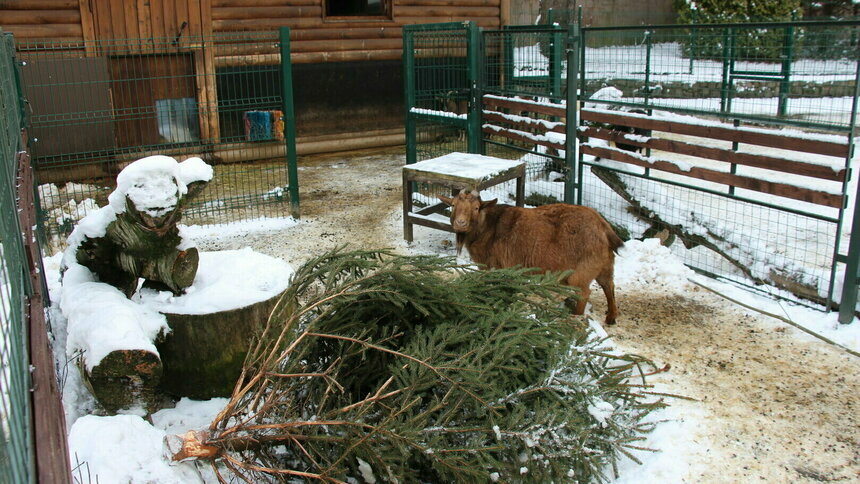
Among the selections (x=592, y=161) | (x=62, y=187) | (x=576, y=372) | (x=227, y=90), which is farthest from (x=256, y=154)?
(x=576, y=372)

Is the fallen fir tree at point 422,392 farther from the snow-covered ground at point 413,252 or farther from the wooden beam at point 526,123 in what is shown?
the wooden beam at point 526,123

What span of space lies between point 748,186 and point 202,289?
4619 mm

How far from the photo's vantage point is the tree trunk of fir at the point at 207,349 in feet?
14.7

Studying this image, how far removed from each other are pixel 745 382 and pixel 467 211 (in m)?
2.37

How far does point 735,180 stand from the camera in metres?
6.47

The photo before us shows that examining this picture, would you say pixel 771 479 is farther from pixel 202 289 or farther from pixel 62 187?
pixel 62 187

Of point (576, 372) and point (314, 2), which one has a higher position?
point (314, 2)

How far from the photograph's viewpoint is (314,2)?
12.4 m

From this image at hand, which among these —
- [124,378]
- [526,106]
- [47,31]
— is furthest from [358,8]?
[124,378]

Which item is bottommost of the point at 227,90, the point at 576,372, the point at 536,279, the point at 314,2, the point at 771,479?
the point at 771,479

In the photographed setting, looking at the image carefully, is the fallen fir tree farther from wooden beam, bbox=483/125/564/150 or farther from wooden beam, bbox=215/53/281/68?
wooden beam, bbox=215/53/281/68

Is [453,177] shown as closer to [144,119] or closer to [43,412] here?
[43,412]

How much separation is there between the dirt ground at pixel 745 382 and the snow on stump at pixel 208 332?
105 inches

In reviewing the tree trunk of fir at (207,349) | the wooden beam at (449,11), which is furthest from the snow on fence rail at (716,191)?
the wooden beam at (449,11)
